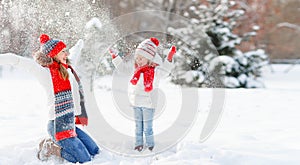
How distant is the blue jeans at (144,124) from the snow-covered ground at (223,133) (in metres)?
0.25

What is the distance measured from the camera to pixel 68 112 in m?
3.14

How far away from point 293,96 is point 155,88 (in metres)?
5.37

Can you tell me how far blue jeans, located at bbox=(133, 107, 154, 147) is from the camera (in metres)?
3.47

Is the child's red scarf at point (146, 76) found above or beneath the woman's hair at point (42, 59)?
beneath

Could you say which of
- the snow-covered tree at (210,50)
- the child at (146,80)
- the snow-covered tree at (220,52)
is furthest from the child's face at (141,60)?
the snow-covered tree at (220,52)

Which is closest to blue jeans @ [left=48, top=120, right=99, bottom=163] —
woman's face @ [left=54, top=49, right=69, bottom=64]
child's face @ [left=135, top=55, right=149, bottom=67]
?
woman's face @ [left=54, top=49, right=69, bottom=64]

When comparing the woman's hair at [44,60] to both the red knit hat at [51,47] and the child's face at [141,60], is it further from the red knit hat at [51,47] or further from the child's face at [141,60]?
the child's face at [141,60]

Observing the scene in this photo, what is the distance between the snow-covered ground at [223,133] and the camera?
310 cm

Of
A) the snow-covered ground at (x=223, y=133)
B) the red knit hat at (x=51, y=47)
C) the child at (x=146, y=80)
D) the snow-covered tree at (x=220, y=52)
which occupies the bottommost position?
the snow-covered ground at (x=223, y=133)

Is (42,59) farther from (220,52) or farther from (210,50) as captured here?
(220,52)

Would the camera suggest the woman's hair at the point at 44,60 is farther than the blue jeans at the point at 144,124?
No

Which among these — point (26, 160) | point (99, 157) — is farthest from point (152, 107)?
A: point (26, 160)

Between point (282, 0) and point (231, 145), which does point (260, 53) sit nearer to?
point (231, 145)

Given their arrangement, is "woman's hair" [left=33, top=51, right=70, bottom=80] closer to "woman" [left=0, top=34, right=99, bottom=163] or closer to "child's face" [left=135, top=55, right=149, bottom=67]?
"woman" [left=0, top=34, right=99, bottom=163]
